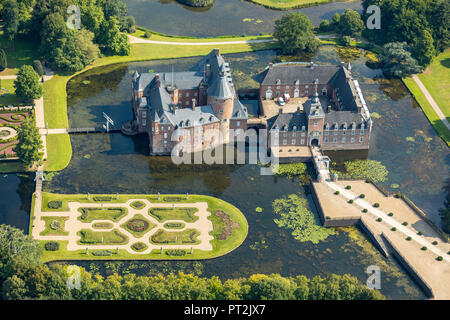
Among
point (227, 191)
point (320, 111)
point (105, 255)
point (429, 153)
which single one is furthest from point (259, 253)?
point (429, 153)

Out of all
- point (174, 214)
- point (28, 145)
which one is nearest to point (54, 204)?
point (28, 145)

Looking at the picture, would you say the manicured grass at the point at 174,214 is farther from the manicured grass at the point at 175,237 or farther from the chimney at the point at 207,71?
the chimney at the point at 207,71

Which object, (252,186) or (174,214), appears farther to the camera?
(252,186)

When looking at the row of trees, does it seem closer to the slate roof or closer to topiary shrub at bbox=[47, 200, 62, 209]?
topiary shrub at bbox=[47, 200, 62, 209]

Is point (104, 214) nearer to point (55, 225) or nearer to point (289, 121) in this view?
point (55, 225)

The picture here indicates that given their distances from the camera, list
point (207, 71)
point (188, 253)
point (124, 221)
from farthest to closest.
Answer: point (207, 71) → point (124, 221) → point (188, 253)

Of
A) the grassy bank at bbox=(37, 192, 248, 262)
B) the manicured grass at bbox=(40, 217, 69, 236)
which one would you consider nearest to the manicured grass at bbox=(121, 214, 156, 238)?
the grassy bank at bbox=(37, 192, 248, 262)

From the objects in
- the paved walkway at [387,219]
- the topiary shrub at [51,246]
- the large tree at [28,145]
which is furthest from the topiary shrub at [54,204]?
the paved walkway at [387,219]
